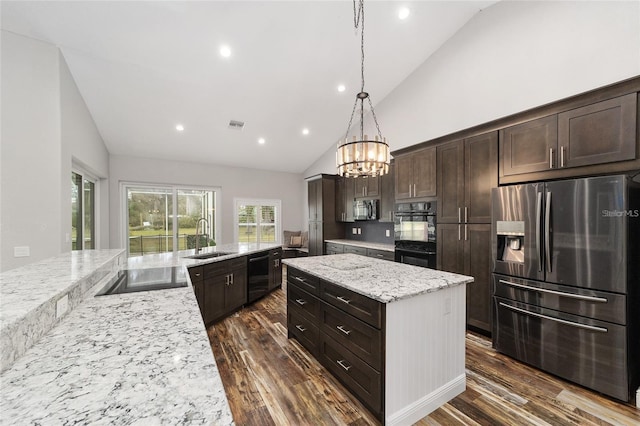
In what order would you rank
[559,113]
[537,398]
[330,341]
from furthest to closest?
[559,113] → [330,341] → [537,398]

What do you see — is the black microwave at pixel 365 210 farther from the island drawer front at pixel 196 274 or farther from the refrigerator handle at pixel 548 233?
the island drawer front at pixel 196 274

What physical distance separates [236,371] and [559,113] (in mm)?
3710

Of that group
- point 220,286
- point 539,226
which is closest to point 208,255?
point 220,286

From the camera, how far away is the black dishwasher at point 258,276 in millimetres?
4051

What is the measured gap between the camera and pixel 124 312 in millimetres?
1260

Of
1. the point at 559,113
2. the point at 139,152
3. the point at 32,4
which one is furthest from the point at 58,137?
the point at 559,113

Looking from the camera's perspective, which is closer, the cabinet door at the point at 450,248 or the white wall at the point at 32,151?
the white wall at the point at 32,151

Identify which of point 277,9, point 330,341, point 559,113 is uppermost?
point 277,9

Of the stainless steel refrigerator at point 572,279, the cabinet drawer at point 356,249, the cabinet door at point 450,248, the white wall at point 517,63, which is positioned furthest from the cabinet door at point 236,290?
the white wall at point 517,63

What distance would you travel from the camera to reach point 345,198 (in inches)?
231

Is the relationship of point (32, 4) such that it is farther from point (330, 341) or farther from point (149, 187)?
point (330, 341)

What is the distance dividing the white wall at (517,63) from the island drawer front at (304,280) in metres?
2.83

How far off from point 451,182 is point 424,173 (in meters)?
0.43

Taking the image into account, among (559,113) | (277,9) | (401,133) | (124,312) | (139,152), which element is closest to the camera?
(124,312)
